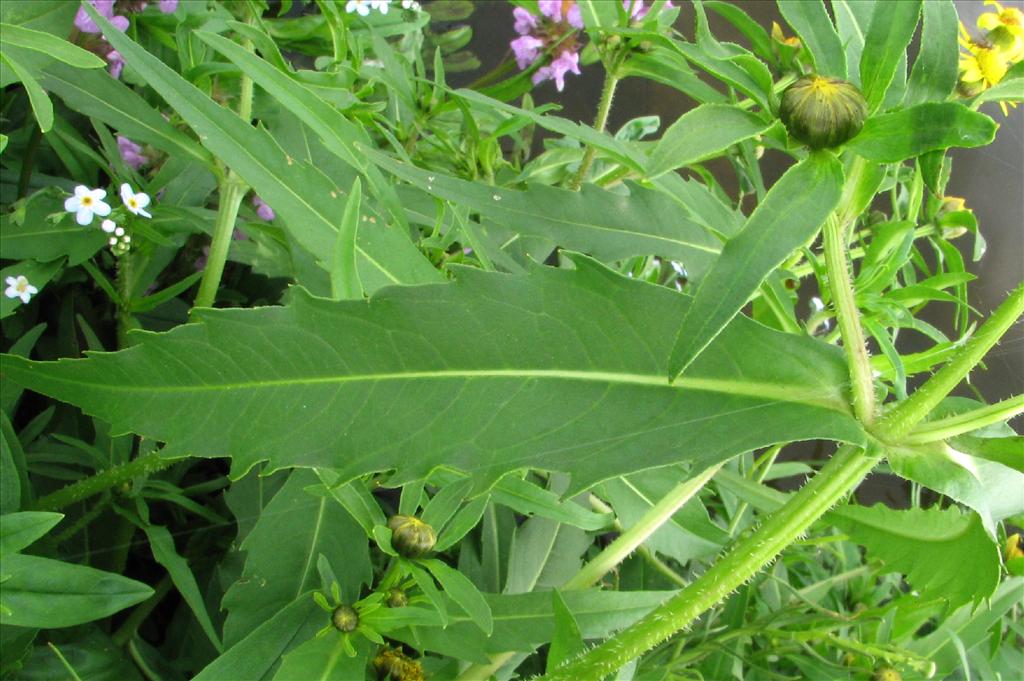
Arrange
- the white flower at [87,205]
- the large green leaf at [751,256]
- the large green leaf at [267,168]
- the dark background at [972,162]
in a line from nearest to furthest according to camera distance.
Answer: the large green leaf at [751,256] → the large green leaf at [267,168] → the white flower at [87,205] → the dark background at [972,162]

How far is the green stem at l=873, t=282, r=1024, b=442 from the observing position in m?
0.32

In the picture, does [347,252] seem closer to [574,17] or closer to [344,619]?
[344,619]

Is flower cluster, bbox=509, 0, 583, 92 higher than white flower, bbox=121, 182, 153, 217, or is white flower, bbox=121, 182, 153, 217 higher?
flower cluster, bbox=509, 0, 583, 92

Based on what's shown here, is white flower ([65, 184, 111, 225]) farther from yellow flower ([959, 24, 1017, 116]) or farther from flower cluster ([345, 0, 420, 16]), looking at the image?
yellow flower ([959, 24, 1017, 116])

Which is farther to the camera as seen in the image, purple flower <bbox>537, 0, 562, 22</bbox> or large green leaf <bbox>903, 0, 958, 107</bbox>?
purple flower <bbox>537, 0, 562, 22</bbox>

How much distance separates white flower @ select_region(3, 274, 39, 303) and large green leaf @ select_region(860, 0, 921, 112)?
45 centimetres

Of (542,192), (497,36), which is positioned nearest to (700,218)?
(542,192)

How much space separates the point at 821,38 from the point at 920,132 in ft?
0.18

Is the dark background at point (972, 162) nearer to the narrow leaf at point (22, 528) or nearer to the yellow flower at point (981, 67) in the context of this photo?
the yellow flower at point (981, 67)

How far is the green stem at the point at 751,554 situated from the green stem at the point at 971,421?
21 mm

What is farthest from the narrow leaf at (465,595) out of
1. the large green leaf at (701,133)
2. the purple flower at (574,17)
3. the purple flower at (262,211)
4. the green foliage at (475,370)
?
the purple flower at (574,17)

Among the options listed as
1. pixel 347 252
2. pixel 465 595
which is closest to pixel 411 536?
pixel 465 595

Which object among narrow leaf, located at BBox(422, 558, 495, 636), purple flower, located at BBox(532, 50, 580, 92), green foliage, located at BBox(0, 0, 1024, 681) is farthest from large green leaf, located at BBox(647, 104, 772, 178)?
purple flower, located at BBox(532, 50, 580, 92)

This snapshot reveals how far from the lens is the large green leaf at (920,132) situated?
0.93ft
